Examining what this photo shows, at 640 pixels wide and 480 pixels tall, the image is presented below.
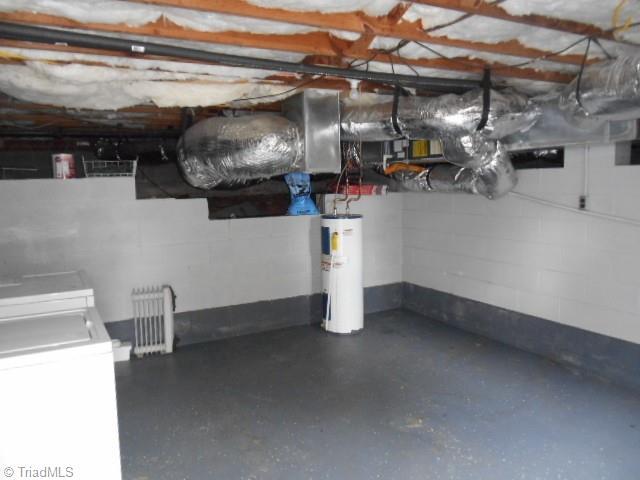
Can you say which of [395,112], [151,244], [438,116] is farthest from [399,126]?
[151,244]

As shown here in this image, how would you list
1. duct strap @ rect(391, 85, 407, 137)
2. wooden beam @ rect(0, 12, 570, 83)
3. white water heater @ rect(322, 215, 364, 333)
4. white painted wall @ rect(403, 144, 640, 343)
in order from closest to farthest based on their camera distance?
wooden beam @ rect(0, 12, 570, 83) → duct strap @ rect(391, 85, 407, 137) → white painted wall @ rect(403, 144, 640, 343) → white water heater @ rect(322, 215, 364, 333)

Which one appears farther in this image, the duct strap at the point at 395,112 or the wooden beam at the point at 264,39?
the duct strap at the point at 395,112

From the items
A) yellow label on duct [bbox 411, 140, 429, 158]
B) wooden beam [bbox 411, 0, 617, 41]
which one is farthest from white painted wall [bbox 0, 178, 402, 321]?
wooden beam [bbox 411, 0, 617, 41]

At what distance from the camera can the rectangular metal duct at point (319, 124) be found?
291cm

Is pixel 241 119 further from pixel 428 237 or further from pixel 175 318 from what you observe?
pixel 428 237

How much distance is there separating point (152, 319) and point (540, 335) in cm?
321

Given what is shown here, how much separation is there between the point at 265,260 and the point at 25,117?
7.39 ft

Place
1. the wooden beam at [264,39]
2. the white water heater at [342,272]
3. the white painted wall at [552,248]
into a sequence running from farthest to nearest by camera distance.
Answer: the white water heater at [342,272] → the white painted wall at [552,248] → the wooden beam at [264,39]

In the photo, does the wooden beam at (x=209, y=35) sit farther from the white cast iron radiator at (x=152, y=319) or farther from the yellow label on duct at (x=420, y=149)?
the white cast iron radiator at (x=152, y=319)

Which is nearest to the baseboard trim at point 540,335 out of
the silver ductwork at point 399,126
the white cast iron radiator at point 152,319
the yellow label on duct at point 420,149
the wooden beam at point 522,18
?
the silver ductwork at point 399,126

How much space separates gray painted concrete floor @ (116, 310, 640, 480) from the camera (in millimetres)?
2455

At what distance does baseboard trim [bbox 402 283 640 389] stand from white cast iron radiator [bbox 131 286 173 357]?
8.44 ft

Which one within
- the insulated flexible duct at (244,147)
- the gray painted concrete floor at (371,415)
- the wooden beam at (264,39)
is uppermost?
the wooden beam at (264,39)

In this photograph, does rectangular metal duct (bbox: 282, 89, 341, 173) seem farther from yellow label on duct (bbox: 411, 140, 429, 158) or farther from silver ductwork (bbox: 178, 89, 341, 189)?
yellow label on duct (bbox: 411, 140, 429, 158)
